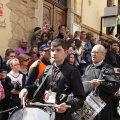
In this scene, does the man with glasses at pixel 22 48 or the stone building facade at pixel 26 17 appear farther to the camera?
the stone building facade at pixel 26 17

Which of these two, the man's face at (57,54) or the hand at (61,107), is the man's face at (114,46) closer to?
the man's face at (57,54)

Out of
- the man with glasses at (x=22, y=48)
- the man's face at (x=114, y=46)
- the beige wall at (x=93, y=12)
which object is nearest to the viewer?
the man with glasses at (x=22, y=48)

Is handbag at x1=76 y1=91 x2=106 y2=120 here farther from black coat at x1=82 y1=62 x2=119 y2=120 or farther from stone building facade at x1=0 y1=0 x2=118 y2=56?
stone building facade at x1=0 y1=0 x2=118 y2=56

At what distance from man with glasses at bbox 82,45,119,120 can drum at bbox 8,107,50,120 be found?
153cm

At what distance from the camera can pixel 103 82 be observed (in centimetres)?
434

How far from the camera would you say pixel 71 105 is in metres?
2.96

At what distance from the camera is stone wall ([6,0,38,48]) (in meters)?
8.17

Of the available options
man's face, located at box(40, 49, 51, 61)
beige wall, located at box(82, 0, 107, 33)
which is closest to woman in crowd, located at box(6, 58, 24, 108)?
man's face, located at box(40, 49, 51, 61)

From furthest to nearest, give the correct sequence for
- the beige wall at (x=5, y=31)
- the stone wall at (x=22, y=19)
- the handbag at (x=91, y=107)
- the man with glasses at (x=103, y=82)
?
the stone wall at (x=22, y=19) → the beige wall at (x=5, y=31) → the man with glasses at (x=103, y=82) → the handbag at (x=91, y=107)

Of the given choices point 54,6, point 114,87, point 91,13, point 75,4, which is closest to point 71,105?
point 114,87

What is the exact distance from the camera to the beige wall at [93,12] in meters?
14.2

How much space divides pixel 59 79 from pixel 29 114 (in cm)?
50

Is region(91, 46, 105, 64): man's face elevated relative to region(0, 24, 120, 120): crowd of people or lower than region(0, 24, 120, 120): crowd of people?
elevated

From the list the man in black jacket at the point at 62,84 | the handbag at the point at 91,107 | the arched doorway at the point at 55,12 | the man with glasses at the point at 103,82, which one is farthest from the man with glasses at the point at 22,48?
the man in black jacket at the point at 62,84
